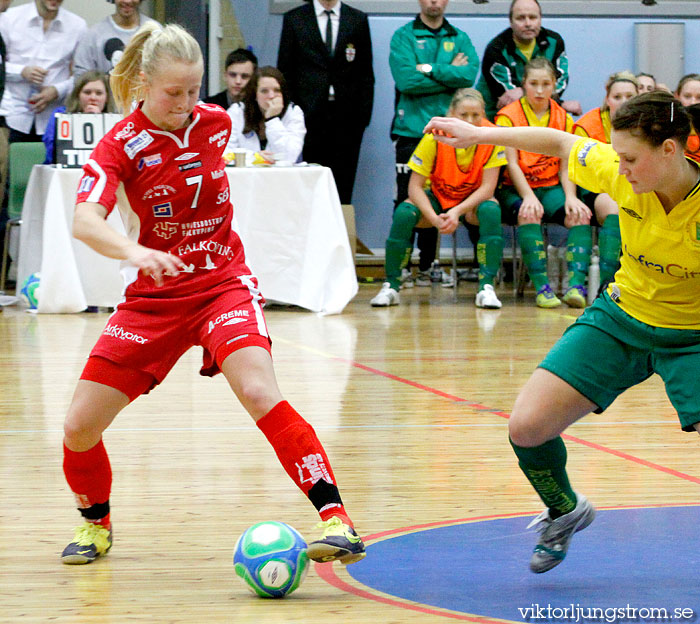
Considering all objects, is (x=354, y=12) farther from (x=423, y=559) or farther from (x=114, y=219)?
(x=423, y=559)

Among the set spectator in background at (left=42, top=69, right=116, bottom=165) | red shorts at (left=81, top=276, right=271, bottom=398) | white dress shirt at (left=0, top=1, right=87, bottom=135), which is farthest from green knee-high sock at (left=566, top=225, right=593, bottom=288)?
red shorts at (left=81, top=276, right=271, bottom=398)

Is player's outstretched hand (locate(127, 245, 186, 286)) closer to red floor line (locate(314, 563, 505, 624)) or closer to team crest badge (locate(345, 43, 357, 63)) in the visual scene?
red floor line (locate(314, 563, 505, 624))

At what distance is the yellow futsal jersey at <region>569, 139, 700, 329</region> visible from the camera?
2650 millimetres

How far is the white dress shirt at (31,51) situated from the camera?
908 centimetres

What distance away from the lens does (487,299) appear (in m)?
8.44

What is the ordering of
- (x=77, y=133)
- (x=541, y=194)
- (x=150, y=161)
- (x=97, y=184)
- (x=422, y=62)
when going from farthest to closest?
Answer: (x=422, y=62)
(x=541, y=194)
(x=77, y=133)
(x=150, y=161)
(x=97, y=184)

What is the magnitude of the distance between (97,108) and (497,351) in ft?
11.8

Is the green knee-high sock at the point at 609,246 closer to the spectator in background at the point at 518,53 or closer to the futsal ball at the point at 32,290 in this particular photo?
the spectator in background at the point at 518,53

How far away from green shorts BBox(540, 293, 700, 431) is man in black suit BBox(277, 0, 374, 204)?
6.98 m

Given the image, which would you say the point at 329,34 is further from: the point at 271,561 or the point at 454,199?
the point at 271,561

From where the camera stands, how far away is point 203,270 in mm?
2926

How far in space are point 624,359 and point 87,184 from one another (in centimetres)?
A: 142

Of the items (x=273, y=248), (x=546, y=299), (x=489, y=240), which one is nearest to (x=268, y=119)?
(x=273, y=248)

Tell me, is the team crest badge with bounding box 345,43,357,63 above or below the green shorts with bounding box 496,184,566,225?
above
